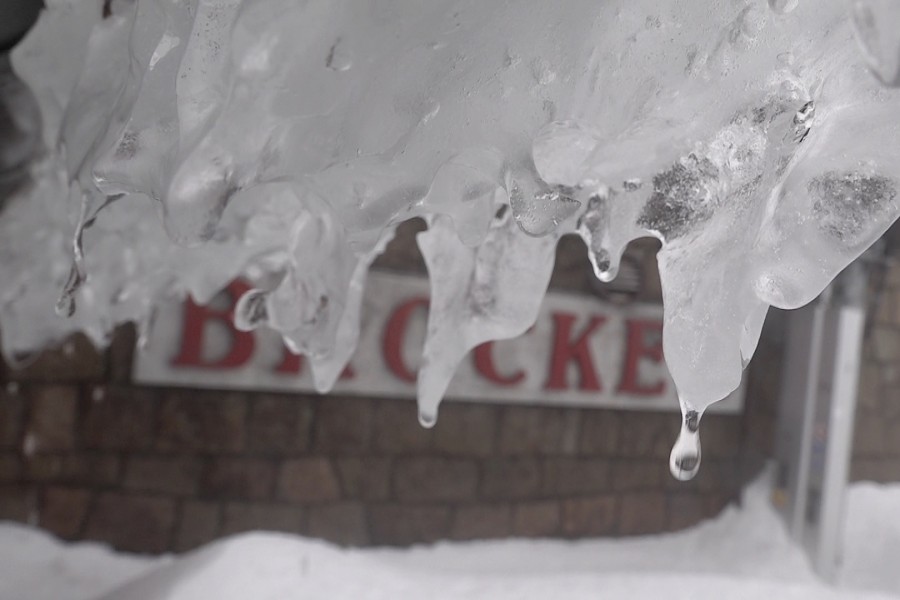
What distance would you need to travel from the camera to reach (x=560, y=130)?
2.81ft

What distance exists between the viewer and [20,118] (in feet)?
5.02

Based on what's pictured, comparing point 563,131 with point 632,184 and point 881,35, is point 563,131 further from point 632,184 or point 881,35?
point 881,35

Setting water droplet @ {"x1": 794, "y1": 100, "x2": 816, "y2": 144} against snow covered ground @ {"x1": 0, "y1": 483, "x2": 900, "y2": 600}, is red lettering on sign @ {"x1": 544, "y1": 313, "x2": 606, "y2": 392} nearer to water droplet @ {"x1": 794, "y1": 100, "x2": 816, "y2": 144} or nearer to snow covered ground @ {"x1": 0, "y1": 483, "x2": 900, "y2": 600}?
snow covered ground @ {"x1": 0, "y1": 483, "x2": 900, "y2": 600}

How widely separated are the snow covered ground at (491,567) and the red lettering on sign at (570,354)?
824 mm

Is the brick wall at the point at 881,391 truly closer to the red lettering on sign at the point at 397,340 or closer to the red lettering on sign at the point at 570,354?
the red lettering on sign at the point at 570,354

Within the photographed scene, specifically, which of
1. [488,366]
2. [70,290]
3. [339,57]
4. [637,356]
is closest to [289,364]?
[488,366]

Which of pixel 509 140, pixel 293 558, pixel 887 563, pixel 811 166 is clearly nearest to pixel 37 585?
pixel 293 558

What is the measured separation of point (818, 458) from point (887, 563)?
0.81 meters

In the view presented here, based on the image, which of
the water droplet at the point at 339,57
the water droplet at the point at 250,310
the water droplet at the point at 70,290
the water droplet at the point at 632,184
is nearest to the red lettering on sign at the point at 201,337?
the water droplet at the point at 250,310

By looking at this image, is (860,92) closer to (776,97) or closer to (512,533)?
(776,97)

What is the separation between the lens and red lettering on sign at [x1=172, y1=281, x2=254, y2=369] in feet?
10.8

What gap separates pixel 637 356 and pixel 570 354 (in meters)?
0.42

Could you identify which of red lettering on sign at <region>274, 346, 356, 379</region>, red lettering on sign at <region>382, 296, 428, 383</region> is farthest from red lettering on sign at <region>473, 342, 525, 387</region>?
red lettering on sign at <region>274, 346, 356, 379</region>

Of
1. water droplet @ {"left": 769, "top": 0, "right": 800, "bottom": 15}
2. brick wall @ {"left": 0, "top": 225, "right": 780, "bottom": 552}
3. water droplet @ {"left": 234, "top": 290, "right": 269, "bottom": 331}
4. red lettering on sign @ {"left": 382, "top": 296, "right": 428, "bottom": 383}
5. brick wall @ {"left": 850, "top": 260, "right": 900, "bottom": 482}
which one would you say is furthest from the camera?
brick wall @ {"left": 850, "top": 260, "right": 900, "bottom": 482}
